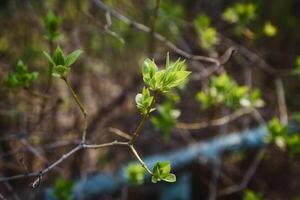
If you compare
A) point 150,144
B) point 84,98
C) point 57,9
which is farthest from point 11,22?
point 150,144

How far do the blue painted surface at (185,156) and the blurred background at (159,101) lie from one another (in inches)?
0.5

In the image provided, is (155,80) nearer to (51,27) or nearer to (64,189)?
(51,27)

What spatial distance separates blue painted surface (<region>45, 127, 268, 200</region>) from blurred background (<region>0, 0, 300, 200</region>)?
1cm

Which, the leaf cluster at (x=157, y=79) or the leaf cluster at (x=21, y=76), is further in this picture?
the leaf cluster at (x=21, y=76)

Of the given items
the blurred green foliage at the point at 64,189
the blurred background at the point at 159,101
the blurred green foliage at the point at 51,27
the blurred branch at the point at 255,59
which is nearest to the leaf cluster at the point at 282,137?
the blurred background at the point at 159,101

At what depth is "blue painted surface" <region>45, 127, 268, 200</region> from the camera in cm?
269

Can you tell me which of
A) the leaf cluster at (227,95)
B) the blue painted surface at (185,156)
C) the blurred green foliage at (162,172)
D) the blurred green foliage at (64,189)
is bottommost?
the blue painted surface at (185,156)

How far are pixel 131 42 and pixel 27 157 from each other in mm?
1254

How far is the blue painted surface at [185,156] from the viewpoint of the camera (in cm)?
269

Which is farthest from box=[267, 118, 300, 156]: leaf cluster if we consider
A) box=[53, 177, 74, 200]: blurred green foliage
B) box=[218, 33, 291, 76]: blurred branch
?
box=[53, 177, 74, 200]: blurred green foliage

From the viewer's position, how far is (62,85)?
140 inches

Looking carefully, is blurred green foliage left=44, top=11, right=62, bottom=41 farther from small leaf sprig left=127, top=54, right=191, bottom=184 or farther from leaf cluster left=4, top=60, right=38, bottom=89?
small leaf sprig left=127, top=54, right=191, bottom=184

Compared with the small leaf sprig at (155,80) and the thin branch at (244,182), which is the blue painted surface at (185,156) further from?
the small leaf sprig at (155,80)

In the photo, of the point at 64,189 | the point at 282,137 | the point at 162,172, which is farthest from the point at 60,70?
the point at 282,137
